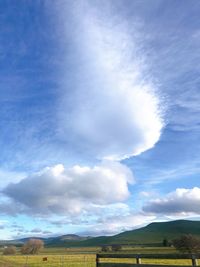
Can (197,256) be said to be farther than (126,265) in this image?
No

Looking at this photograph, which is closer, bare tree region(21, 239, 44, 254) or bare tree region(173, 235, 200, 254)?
bare tree region(173, 235, 200, 254)

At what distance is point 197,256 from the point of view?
48.5ft

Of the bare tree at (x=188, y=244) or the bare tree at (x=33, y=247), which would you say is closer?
the bare tree at (x=188, y=244)

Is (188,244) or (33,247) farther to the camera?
(33,247)

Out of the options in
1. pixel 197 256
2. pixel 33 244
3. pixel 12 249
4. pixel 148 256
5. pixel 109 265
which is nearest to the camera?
pixel 197 256

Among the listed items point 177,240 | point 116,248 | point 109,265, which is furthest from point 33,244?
point 109,265

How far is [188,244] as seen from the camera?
86.9 m

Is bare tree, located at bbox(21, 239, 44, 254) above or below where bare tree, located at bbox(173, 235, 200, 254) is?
above

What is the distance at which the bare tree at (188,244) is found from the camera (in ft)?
280

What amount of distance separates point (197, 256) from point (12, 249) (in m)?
123

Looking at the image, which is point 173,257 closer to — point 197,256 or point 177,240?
point 197,256

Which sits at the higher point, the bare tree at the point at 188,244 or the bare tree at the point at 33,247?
the bare tree at the point at 33,247

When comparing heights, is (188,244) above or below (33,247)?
below

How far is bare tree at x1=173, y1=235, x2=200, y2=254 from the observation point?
280 ft
